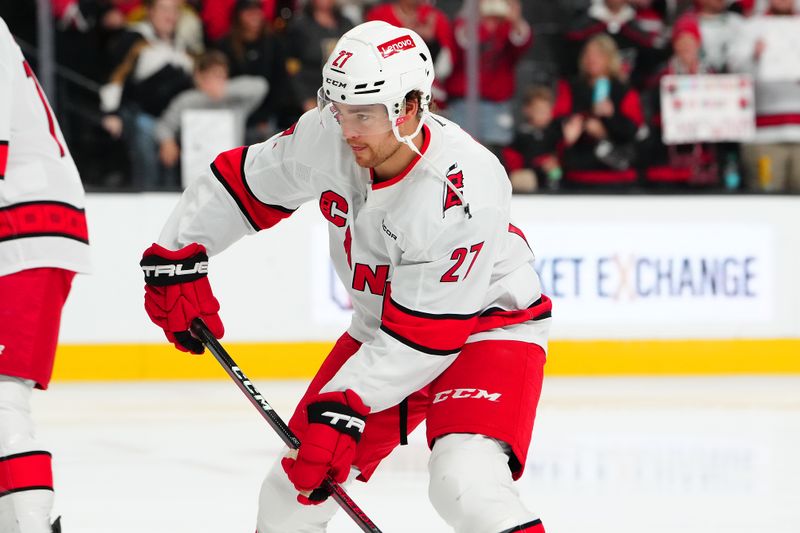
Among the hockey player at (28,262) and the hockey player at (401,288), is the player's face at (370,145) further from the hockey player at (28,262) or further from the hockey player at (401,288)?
the hockey player at (28,262)

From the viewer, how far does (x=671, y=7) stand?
6.25 meters

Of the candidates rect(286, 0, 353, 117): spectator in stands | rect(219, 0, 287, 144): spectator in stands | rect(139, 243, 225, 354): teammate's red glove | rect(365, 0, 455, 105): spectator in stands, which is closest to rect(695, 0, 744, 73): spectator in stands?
rect(365, 0, 455, 105): spectator in stands

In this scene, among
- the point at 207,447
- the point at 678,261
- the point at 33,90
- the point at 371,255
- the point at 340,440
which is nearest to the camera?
the point at 340,440

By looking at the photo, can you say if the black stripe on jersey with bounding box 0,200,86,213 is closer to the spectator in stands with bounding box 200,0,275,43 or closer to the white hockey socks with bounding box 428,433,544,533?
the white hockey socks with bounding box 428,433,544,533

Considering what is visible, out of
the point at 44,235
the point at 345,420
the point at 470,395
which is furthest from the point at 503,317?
the point at 44,235

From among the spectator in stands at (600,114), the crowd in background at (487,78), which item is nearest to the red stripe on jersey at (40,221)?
the crowd in background at (487,78)

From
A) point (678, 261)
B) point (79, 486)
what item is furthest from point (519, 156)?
point (79, 486)

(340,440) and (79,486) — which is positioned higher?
(340,440)

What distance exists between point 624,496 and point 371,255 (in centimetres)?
152

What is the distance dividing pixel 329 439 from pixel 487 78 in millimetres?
3983

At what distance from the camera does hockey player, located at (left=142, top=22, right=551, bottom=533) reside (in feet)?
7.28

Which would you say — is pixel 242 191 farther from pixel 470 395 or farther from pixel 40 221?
pixel 470 395

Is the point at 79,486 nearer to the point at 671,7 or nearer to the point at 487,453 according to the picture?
the point at 487,453

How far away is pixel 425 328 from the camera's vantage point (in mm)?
2266
